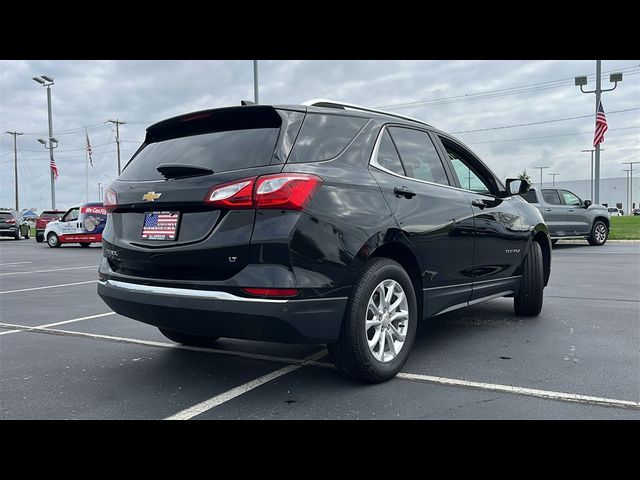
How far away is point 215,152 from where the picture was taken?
3.38m

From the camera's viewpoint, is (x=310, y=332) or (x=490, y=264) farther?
(x=490, y=264)

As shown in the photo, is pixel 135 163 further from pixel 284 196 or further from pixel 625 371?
pixel 625 371

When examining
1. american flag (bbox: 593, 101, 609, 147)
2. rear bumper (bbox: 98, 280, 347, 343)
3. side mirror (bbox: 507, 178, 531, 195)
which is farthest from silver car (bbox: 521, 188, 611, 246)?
rear bumper (bbox: 98, 280, 347, 343)

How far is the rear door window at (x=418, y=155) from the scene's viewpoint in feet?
13.4

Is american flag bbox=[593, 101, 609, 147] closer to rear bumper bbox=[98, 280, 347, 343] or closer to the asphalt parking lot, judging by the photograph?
the asphalt parking lot

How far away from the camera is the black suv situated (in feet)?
9.94

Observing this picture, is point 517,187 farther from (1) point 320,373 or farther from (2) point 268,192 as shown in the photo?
(2) point 268,192

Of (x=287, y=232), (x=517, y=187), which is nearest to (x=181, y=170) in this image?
(x=287, y=232)

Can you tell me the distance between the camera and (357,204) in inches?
132

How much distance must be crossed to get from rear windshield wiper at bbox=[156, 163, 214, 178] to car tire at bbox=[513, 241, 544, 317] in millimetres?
3721

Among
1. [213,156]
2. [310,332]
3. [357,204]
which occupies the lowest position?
[310,332]
